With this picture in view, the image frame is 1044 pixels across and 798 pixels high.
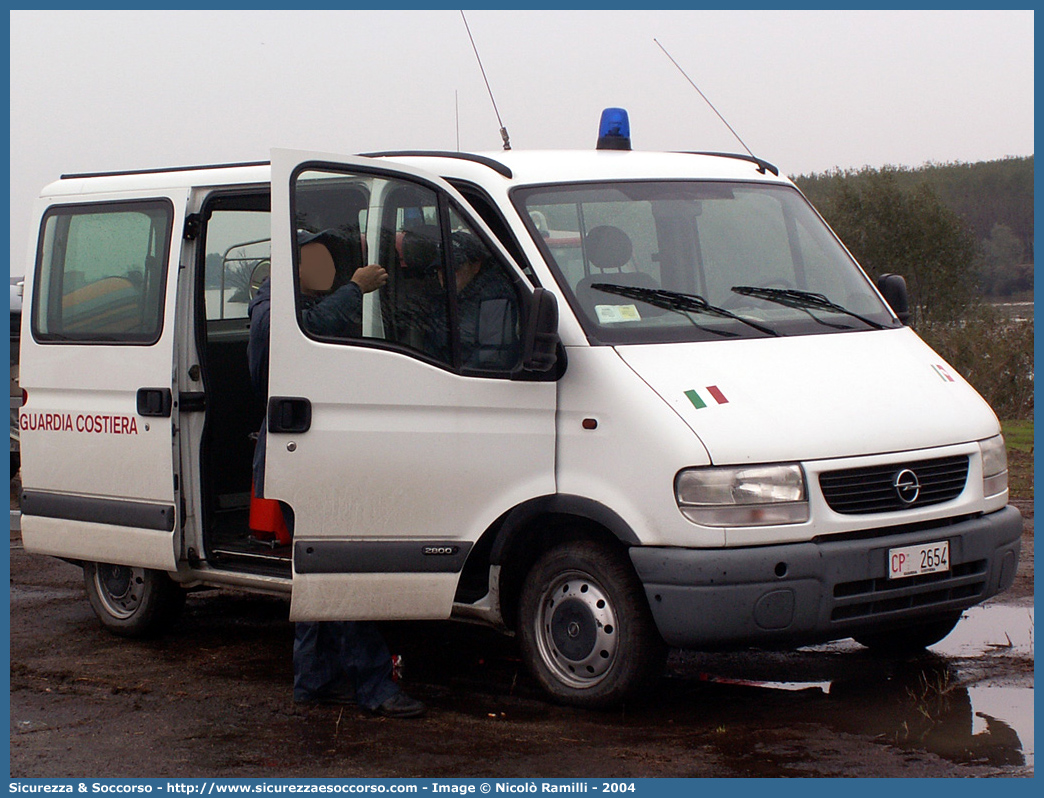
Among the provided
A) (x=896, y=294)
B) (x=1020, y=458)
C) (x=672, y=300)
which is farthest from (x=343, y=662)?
(x=1020, y=458)

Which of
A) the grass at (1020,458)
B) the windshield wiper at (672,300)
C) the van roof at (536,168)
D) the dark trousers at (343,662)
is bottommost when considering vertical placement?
the dark trousers at (343,662)

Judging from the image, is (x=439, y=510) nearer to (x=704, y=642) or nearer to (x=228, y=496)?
(x=704, y=642)

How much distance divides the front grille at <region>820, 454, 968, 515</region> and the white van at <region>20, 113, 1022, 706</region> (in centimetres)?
1

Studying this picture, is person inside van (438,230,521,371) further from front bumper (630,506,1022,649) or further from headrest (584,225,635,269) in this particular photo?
front bumper (630,506,1022,649)

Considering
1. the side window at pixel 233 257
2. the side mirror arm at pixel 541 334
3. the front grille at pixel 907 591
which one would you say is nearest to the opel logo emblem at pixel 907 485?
the front grille at pixel 907 591

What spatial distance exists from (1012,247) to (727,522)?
59887 millimetres

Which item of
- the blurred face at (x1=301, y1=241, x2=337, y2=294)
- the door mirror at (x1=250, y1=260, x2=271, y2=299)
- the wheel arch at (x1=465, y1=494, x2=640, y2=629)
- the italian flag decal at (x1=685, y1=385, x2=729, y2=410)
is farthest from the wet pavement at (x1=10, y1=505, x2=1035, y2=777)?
the door mirror at (x1=250, y1=260, x2=271, y2=299)

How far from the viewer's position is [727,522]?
17.1 ft

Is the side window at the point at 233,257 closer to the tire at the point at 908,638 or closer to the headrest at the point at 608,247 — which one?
the headrest at the point at 608,247

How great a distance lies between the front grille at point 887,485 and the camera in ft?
17.5

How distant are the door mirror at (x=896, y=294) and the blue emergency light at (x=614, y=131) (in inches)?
56.2

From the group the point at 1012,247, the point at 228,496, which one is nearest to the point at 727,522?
the point at 228,496

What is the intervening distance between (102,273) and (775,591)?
13.5 feet

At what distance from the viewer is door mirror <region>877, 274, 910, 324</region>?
6805mm
